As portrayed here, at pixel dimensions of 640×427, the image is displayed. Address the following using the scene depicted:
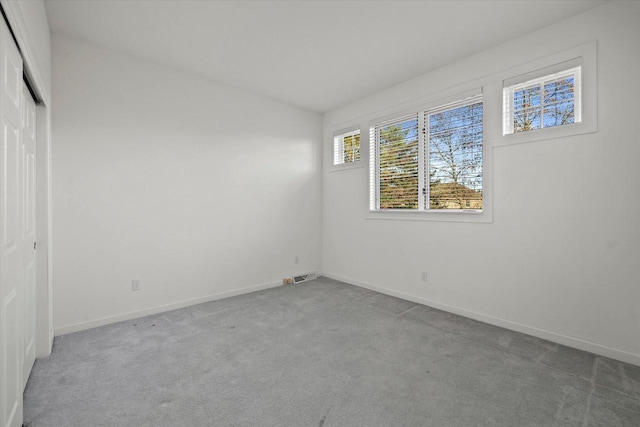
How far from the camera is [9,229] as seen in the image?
147cm

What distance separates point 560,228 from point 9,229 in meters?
3.96

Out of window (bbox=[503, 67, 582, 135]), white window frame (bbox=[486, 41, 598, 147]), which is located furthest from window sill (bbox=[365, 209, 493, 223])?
window (bbox=[503, 67, 582, 135])

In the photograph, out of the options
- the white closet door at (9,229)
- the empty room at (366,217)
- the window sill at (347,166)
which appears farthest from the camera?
the window sill at (347,166)

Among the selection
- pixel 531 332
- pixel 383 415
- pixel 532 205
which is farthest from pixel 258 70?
pixel 531 332

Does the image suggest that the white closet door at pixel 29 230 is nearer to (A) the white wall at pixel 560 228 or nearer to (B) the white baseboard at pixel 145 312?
(B) the white baseboard at pixel 145 312

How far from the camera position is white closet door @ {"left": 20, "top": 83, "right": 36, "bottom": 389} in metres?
2.12

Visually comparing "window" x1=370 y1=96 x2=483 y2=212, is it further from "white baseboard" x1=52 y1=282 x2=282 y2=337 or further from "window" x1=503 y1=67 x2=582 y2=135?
"white baseboard" x1=52 y1=282 x2=282 y2=337

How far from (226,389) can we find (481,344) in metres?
2.21

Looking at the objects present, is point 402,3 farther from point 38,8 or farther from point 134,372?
point 134,372

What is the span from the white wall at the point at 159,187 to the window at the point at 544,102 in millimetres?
3048

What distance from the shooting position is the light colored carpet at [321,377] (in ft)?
5.90

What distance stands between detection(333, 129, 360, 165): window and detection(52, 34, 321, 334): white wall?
697 mm

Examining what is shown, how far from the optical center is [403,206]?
4.17 m

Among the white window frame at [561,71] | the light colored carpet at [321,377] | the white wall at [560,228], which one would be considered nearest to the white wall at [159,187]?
the light colored carpet at [321,377]
